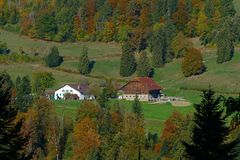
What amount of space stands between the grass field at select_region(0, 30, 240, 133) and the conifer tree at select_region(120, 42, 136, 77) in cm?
166

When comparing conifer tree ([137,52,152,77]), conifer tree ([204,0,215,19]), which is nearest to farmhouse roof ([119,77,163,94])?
conifer tree ([137,52,152,77])

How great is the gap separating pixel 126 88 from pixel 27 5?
59427 millimetres

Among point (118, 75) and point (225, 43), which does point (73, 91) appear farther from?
point (225, 43)

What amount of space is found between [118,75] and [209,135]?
9972 cm

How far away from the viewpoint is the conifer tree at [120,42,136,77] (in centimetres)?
11469

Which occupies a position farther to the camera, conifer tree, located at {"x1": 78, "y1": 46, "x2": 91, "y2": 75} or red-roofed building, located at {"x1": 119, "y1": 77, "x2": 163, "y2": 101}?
conifer tree, located at {"x1": 78, "y1": 46, "x2": 91, "y2": 75}

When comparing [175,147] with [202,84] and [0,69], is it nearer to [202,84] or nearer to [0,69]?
[202,84]

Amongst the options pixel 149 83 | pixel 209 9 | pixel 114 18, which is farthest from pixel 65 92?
pixel 209 9

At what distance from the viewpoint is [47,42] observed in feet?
441

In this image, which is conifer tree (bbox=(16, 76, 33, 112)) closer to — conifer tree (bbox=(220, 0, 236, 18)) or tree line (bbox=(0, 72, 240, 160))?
tree line (bbox=(0, 72, 240, 160))

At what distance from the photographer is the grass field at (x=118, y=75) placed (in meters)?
92.9

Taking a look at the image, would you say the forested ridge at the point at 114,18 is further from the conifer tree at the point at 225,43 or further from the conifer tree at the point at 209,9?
the conifer tree at the point at 225,43

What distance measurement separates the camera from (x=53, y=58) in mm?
117750

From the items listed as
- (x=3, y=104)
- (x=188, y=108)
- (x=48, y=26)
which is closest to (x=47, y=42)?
(x=48, y=26)
